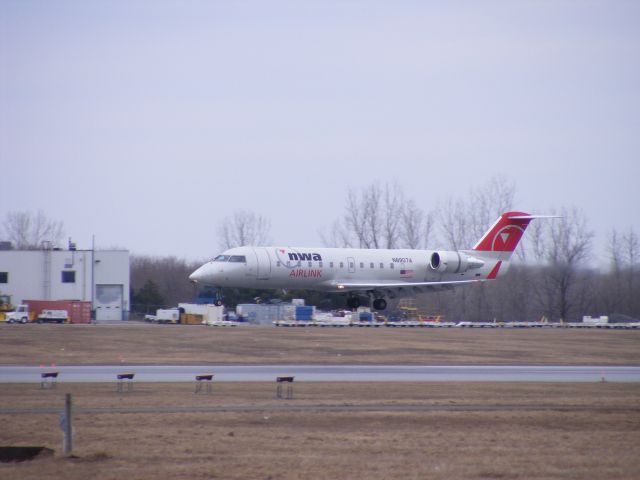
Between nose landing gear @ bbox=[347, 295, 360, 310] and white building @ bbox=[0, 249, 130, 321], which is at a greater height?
white building @ bbox=[0, 249, 130, 321]

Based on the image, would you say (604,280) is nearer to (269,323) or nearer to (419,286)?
(419,286)

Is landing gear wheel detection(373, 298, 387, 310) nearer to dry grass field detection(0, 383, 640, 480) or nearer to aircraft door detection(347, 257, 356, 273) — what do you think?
aircraft door detection(347, 257, 356, 273)

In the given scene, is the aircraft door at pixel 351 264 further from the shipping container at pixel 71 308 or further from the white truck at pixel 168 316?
the shipping container at pixel 71 308

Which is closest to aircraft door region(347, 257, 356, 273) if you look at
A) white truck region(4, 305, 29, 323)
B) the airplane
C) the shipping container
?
the airplane

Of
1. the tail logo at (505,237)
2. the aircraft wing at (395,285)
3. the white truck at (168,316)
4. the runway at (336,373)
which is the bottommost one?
the runway at (336,373)

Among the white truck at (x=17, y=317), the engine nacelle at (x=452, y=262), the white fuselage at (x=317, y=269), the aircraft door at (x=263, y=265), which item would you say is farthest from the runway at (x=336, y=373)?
the engine nacelle at (x=452, y=262)

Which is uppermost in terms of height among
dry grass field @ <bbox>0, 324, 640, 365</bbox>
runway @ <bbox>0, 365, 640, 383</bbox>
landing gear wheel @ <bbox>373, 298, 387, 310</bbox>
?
landing gear wheel @ <bbox>373, 298, 387, 310</bbox>

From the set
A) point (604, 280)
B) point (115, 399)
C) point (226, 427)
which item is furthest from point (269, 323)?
point (226, 427)

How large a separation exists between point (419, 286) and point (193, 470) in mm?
43026

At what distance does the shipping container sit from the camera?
179 feet

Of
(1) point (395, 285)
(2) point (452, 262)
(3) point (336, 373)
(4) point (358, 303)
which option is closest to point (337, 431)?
(3) point (336, 373)

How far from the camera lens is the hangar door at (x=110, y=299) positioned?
6266cm

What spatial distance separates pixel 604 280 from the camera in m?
70.9

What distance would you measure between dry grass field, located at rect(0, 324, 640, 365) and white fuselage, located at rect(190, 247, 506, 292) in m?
4.82
